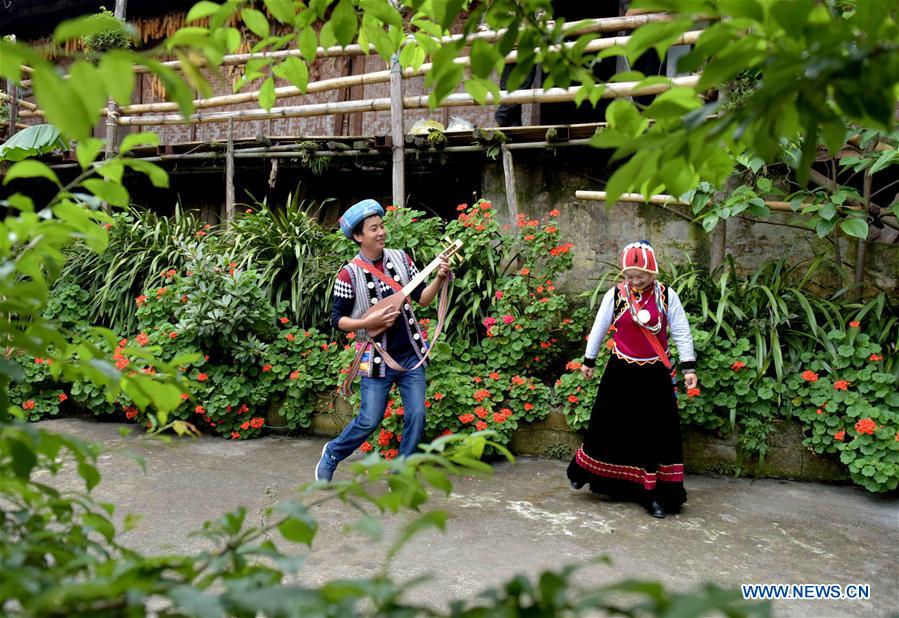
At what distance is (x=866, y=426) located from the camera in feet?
15.6

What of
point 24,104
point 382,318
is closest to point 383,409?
point 382,318

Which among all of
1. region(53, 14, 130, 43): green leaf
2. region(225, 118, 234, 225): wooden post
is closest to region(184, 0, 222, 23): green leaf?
region(53, 14, 130, 43): green leaf

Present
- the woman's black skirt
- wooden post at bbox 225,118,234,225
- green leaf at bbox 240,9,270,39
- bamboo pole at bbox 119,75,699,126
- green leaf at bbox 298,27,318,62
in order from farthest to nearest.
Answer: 1. wooden post at bbox 225,118,234,225
2. bamboo pole at bbox 119,75,699,126
3. the woman's black skirt
4. green leaf at bbox 298,27,318,62
5. green leaf at bbox 240,9,270,39

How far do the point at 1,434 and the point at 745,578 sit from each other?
3.41 metres

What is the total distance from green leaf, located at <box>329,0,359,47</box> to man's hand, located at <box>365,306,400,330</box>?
2920 mm

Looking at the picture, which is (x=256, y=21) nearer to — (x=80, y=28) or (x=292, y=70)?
(x=292, y=70)

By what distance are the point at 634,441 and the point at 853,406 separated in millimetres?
1504

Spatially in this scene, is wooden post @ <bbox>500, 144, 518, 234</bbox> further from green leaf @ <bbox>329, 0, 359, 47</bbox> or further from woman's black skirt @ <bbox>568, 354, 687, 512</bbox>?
green leaf @ <bbox>329, 0, 359, 47</bbox>

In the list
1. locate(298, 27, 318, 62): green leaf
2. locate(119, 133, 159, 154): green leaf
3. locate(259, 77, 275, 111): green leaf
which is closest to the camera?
locate(119, 133, 159, 154): green leaf

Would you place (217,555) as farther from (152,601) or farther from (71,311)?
(71,311)

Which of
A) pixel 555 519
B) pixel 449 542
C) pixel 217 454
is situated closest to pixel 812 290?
pixel 555 519

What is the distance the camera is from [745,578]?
11.9 feet

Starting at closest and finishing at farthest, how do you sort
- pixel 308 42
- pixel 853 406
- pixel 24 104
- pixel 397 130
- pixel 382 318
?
1. pixel 308 42
2. pixel 382 318
3. pixel 853 406
4. pixel 397 130
5. pixel 24 104

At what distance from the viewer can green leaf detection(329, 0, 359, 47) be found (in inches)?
69.7
